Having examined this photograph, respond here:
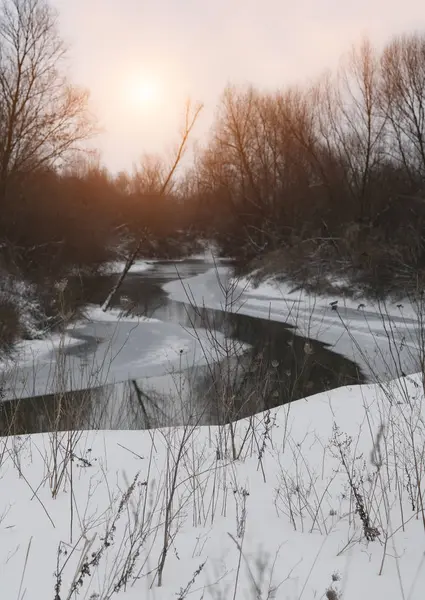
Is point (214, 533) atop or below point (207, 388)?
atop

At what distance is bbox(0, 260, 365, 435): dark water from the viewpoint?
4.78 meters

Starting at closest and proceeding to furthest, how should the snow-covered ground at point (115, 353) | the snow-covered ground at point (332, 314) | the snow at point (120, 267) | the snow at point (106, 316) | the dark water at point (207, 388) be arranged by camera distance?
the dark water at point (207, 388)
the snow-covered ground at point (115, 353)
the snow-covered ground at point (332, 314)
the snow at point (106, 316)
the snow at point (120, 267)

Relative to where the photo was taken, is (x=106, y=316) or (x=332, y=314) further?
(x=332, y=314)

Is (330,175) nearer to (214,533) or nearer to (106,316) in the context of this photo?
(106,316)

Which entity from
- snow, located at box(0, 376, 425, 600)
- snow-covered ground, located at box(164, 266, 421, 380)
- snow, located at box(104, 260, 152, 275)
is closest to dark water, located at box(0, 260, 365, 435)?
snow, located at box(0, 376, 425, 600)

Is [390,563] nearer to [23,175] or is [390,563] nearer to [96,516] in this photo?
[96,516]

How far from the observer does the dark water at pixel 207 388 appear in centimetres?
478

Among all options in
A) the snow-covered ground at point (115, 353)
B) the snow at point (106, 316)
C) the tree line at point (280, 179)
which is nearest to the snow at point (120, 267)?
the tree line at point (280, 179)

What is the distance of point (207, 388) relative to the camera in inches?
355

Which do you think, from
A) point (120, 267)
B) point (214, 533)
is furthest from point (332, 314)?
point (120, 267)

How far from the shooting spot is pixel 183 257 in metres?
53.8

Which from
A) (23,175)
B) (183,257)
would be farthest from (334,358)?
(183,257)

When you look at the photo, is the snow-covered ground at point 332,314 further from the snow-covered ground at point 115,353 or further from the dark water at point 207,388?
the snow-covered ground at point 115,353

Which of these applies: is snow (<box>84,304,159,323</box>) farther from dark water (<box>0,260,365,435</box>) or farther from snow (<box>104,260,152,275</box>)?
snow (<box>104,260,152,275</box>)
